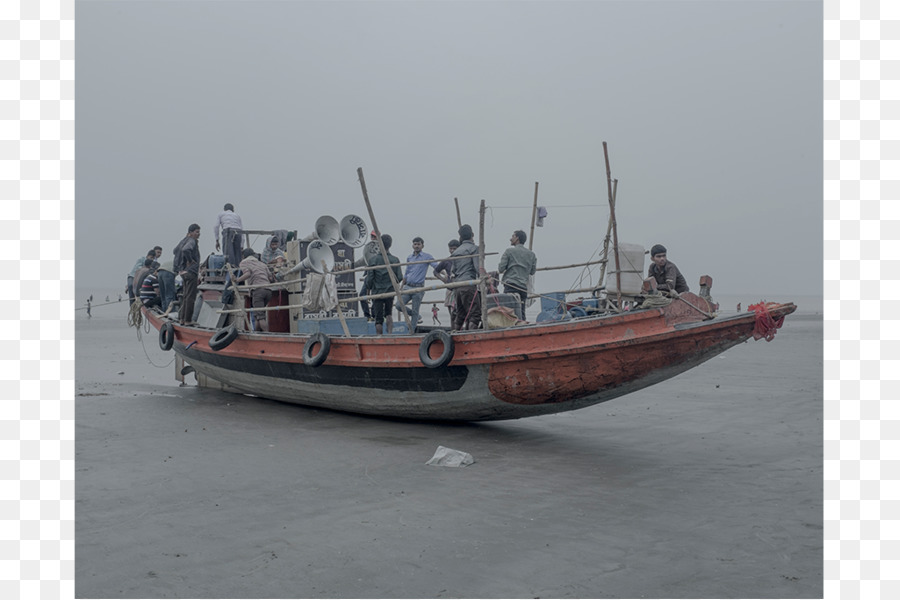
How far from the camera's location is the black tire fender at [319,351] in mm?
9227

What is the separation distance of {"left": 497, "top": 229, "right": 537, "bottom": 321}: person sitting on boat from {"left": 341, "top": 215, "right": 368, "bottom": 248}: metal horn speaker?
297 centimetres

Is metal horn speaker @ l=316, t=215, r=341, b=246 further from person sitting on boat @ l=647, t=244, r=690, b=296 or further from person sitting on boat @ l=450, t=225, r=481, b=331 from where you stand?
person sitting on boat @ l=647, t=244, r=690, b=296

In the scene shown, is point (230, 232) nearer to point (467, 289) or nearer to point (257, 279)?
point (257, 279)

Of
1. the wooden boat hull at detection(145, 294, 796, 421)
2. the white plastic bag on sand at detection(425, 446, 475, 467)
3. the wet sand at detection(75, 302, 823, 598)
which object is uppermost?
the wooden boat hull at detection(145, 294, 796, 421)

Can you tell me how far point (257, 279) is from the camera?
35.4 feet

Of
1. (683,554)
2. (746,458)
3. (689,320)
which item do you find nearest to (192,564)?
(683,554)

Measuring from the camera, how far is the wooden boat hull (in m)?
7.10

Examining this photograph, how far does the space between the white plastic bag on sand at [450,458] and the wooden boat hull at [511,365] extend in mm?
1070

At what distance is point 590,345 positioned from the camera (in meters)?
7.29

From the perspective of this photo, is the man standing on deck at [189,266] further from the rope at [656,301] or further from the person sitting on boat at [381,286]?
the rope at [656,301]

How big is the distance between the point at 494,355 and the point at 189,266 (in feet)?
21.7

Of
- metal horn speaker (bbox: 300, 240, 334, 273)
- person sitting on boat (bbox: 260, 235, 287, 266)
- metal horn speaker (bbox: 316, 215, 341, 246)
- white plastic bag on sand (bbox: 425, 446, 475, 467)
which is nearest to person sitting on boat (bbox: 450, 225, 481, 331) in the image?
metal horn speaker (bbox: 300, 240, 334, 273)

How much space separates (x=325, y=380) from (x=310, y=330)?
87cm

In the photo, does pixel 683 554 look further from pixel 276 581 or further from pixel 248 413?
pixel 248 413
